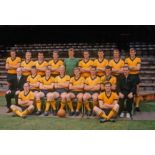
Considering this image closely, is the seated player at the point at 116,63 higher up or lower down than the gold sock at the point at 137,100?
higher up

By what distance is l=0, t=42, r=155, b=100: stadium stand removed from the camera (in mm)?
8078

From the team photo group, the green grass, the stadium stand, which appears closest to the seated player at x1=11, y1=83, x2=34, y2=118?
the team photo group

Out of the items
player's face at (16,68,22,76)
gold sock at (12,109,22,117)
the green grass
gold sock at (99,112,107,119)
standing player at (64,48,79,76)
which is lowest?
the green grass

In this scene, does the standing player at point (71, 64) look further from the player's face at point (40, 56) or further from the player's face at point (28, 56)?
the player's face at point (28, 56)

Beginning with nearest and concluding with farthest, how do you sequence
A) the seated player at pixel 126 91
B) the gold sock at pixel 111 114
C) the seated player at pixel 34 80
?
the gold sock at pixel 111 114, the seated player at pixel 126 91, the seated player at pixel 34 80

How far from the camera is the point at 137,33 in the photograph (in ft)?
25.7

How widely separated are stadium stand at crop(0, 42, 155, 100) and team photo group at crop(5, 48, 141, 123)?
88mm

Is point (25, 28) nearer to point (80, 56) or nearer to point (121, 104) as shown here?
point (80, 56)

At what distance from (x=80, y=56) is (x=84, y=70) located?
1.00 feet

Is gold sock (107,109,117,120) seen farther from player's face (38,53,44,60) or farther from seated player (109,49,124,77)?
player's face (38,53,44,60)

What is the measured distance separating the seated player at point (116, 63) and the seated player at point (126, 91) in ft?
0.33

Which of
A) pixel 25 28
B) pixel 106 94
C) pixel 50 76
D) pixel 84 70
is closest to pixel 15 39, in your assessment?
pixel 25 28

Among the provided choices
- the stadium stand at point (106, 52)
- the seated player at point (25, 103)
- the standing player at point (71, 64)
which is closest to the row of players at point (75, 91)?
the seated player at point (25, 103)

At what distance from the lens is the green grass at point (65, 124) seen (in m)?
7.29
